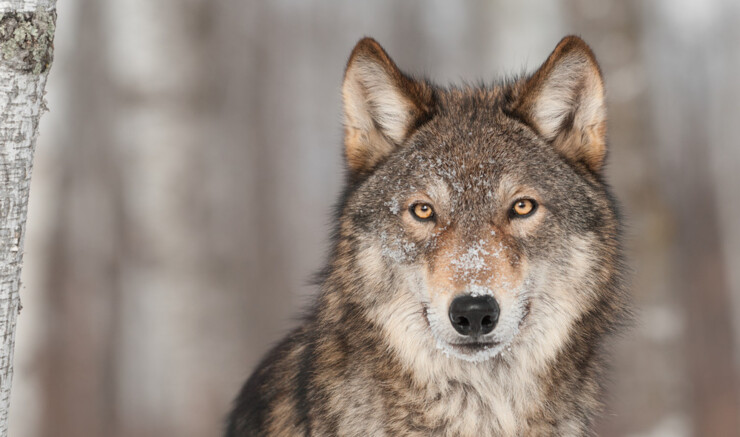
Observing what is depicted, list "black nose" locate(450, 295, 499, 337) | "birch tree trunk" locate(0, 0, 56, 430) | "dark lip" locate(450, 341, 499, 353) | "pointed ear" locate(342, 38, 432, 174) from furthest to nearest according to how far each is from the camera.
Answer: "pointed ear" locate(342, 38, 432, 174)
"dark lip" locate(450, 341, 499, 353)
"black nose" locate(450, 295, 499, 337)
"birch tree trunk" locate(0, 0, 56, 430)

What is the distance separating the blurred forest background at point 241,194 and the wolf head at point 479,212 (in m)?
3.71

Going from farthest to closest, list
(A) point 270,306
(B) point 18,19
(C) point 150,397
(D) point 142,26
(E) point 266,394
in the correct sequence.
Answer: (A) point 270,306 → (C) point 150,397 → (D) point 142,26 → (E) point 266,394 → (B) point 18,19

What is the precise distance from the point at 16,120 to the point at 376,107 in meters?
1.65

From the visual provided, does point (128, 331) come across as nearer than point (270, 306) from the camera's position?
Yes

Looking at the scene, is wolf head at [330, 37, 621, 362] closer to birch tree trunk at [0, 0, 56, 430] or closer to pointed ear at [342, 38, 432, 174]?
pointed ear at [342, 38, 432, 174]

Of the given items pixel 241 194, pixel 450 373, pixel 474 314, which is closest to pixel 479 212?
pixel 474 314

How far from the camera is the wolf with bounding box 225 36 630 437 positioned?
311 cm

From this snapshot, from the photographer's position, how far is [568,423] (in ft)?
10.9

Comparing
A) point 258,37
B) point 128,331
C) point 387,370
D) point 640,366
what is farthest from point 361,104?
point 258,37

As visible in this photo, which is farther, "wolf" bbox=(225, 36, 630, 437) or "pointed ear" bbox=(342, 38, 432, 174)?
"pointed ear" bbox=(342, 38, 432, 174)

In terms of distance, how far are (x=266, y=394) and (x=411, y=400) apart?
100 cm

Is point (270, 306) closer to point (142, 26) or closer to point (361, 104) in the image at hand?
point (142, 26)

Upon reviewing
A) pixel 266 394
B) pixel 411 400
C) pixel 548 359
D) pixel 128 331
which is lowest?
pixel 128 331

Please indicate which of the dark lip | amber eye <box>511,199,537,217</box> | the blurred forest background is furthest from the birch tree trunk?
the blurred forest background
